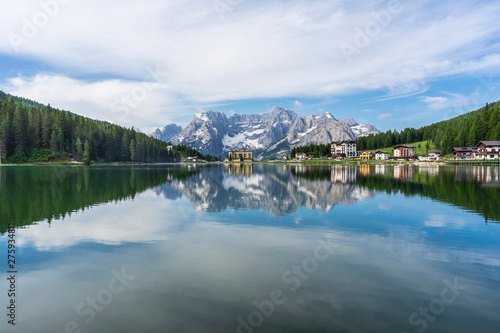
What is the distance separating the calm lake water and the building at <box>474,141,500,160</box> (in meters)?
201

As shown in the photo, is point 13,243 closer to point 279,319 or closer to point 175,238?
point 175,238

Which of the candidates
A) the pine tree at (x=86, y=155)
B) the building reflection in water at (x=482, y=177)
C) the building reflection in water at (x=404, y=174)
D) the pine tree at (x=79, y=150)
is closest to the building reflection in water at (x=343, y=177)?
the building reflection in water at (x=404, y=174)

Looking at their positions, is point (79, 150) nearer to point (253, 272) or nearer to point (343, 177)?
point (343, 177)

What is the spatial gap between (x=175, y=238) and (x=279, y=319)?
12.6 m

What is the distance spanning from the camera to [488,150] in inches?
7205

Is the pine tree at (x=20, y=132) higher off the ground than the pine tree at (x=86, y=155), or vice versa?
the pine tree at (x=20, y=132)

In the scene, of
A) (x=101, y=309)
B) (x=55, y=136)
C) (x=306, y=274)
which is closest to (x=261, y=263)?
(x=306, y=274)

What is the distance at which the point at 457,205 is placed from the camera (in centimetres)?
3381

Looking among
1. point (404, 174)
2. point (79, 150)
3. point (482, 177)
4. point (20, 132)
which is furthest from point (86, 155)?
point (482, 177)

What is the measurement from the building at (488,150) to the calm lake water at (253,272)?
201m

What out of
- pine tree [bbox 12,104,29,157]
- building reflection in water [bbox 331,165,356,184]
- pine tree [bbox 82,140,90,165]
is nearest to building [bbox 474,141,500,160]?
building reflection in water [bbox 331,165,356,184]

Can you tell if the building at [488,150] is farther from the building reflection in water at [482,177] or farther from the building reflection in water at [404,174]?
the building reflection in water at [482,177]

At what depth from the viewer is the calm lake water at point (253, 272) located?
9867 millimetres

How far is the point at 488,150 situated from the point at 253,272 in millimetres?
230316
